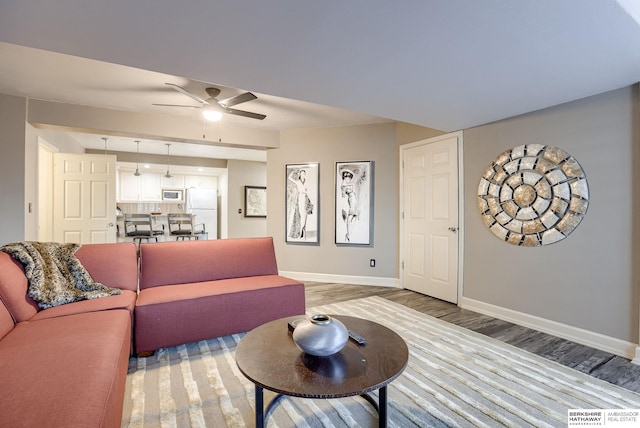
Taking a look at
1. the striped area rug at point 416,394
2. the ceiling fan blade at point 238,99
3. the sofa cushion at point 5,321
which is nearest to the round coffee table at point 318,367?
the striped area rug at point 416,394

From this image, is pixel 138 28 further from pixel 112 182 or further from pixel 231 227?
pixel 231 227

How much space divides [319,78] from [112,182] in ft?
13.4

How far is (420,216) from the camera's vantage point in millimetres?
4035

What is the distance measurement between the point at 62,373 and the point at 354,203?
3736mm

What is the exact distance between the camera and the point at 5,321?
162 cm

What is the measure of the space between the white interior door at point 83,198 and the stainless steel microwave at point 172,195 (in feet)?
10.0

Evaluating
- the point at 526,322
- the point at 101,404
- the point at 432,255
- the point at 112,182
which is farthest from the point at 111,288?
the point at 526,322

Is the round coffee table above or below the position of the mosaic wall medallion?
below

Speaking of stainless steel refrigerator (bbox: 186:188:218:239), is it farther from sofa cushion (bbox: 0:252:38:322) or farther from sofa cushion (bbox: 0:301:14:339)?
sofa cushion (bbox: 0:301:14:339)

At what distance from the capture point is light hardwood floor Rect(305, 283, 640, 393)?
207cm

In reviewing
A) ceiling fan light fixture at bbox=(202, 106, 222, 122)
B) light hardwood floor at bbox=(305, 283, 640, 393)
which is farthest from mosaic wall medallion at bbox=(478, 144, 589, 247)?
ceiling fan light fixture at bbox=(202, 106, 222, 122)

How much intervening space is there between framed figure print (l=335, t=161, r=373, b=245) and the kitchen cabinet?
5.37m

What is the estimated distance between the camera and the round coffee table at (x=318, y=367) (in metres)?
1.13

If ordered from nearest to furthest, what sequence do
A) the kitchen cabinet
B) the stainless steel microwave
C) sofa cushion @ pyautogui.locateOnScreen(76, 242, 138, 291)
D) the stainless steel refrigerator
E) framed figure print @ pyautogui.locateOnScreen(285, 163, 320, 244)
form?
1. sofa cushion @ pyautogui.locateOnScreen(76, 242, 138, 291)
2. framed figure print @ pyautogui.locateOnScreen(285, 163, 320, 244)
3. the kitchen cabinet
4. the stainless steel microwave
5. the stainless steel refrigerator
